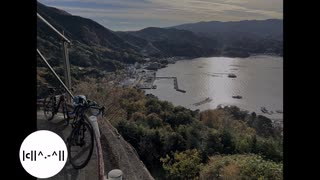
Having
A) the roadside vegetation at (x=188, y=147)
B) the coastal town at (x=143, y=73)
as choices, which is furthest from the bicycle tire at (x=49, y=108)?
the coastal town at (x=143, y=73)

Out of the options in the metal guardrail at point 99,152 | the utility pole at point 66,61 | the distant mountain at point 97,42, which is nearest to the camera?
the metal guardrail at point 99,152

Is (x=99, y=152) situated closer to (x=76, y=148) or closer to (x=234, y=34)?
(x=76, y=148)

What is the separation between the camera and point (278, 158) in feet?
41.1

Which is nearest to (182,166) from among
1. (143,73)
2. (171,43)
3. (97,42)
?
(143,73)

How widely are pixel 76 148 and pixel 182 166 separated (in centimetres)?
1080

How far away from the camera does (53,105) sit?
2.70 m

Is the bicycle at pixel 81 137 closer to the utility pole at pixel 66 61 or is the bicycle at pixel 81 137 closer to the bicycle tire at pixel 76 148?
the bicycle tire at pixel 76 148

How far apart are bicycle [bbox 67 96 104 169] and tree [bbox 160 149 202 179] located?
10.4 m

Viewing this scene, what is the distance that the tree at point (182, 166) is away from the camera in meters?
12.3

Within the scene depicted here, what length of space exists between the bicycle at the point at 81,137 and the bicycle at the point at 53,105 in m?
0.59

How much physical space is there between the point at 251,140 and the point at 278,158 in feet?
5.85

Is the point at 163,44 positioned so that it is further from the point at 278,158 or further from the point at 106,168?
the point at 106,168
